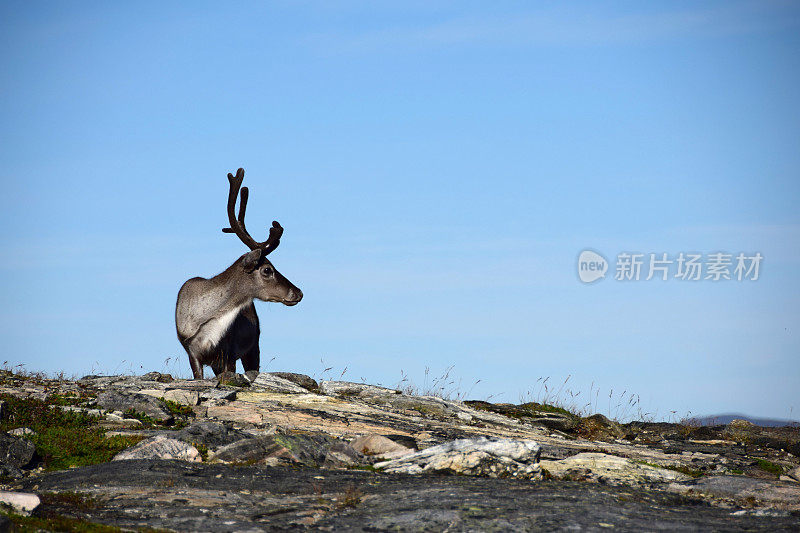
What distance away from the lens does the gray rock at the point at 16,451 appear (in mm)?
11945

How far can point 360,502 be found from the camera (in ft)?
29.2

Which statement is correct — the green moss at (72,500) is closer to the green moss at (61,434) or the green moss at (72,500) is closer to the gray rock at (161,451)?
the gray rock at (161,451)

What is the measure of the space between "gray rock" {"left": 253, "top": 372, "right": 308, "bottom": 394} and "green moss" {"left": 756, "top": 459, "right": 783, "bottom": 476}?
893 cm

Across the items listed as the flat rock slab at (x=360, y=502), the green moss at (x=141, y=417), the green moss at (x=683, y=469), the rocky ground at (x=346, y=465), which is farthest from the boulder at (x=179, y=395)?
the green moss at (x=683, y=469)

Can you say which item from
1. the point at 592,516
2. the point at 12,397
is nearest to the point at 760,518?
the point at 592,516

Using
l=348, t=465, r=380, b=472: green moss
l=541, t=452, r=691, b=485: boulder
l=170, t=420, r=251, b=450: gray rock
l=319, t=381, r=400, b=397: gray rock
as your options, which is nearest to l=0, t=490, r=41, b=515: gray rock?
l=170, t=420, r=251, b=450: gray rock

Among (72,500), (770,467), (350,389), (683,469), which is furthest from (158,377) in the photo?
(770,467)

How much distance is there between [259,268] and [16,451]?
9694mm

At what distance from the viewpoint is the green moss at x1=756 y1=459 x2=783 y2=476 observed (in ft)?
47.2

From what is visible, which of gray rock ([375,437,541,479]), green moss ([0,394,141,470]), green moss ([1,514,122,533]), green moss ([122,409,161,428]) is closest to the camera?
green moss ([1,514,122,533])

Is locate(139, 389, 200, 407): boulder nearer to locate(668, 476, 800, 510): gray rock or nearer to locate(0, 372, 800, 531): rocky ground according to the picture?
locate(0, 372, 800, 531): rocky ground

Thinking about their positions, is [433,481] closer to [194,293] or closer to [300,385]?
[300,385]

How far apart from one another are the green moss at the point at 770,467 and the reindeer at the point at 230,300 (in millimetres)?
11221

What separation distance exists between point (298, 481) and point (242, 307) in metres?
11.5
